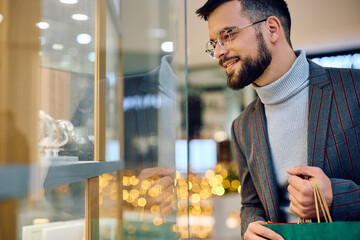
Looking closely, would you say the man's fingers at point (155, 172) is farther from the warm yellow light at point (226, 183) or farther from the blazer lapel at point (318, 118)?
the warm yellow light at point (226, 183)

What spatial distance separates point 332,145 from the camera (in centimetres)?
83

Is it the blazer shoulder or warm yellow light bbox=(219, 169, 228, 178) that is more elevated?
the blazer shoulder

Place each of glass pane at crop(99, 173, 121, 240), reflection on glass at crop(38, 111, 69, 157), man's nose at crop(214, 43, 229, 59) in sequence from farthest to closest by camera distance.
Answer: man's nose at crop(214, 43, 229, 59), glass pane at crop(99, 173, 121, 240), reflection on glass at crop(38, 111, 69, 157)

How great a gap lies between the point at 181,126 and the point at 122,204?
0.24 metres

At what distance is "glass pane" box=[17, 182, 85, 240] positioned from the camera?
1.16 ft

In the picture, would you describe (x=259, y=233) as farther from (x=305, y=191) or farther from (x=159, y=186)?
(x=159, y=186)

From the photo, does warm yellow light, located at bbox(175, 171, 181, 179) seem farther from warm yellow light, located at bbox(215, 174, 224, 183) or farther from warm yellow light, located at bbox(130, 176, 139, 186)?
warm yellow light, located at bbox(215, 174, 224, 183)

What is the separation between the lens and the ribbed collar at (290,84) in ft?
2.90

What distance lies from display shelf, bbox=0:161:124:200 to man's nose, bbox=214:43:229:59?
1.51 ft

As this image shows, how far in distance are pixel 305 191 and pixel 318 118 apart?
179 millimetres

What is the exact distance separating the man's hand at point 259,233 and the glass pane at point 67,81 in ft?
1.41

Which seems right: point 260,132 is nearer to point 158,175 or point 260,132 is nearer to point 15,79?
point 158,175

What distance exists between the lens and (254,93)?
3.12 feet

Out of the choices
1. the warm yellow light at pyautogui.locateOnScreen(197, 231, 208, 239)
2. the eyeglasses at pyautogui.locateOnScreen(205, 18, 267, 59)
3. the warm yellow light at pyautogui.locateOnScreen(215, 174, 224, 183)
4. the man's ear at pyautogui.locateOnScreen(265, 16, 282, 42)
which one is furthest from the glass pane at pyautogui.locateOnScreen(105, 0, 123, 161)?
the warm yellow light at pyautogui.locateOnScreen(197, 231, 208, 239)
